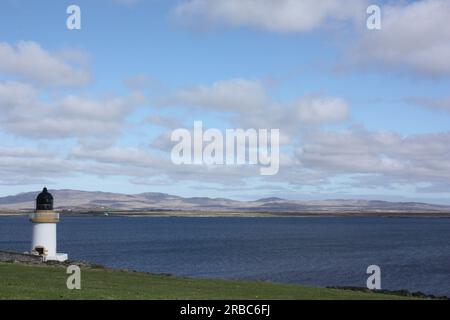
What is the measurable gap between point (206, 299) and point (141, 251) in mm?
89175

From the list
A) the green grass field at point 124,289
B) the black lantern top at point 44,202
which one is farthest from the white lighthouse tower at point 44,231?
the green grass field at point 124,289

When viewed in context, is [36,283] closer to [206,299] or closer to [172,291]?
[172,291]

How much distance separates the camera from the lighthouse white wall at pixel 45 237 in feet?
164

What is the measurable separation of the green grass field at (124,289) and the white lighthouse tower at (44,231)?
11857 mm

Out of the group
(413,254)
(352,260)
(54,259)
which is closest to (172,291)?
(54,259)

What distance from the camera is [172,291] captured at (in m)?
28.3

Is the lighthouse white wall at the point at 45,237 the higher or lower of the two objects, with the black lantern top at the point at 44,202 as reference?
lower

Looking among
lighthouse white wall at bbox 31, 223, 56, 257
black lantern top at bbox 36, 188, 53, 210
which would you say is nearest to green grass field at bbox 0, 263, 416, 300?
lighthouse white wall at bbox 31, 223, 56, 257

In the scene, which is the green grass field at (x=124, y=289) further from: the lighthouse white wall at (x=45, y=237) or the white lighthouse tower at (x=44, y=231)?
the lighthouse white wall at (x=45, y=237)

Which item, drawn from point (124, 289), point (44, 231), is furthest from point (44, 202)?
point (124, 289)

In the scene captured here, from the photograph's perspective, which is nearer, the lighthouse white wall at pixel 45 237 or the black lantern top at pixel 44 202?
the lighthouse white wall at pixel 45 237

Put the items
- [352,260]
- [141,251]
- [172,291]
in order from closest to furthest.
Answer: [172,291]
[352,260]
[141,251]

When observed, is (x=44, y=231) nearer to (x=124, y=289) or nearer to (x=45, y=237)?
(x=45, y=237)
